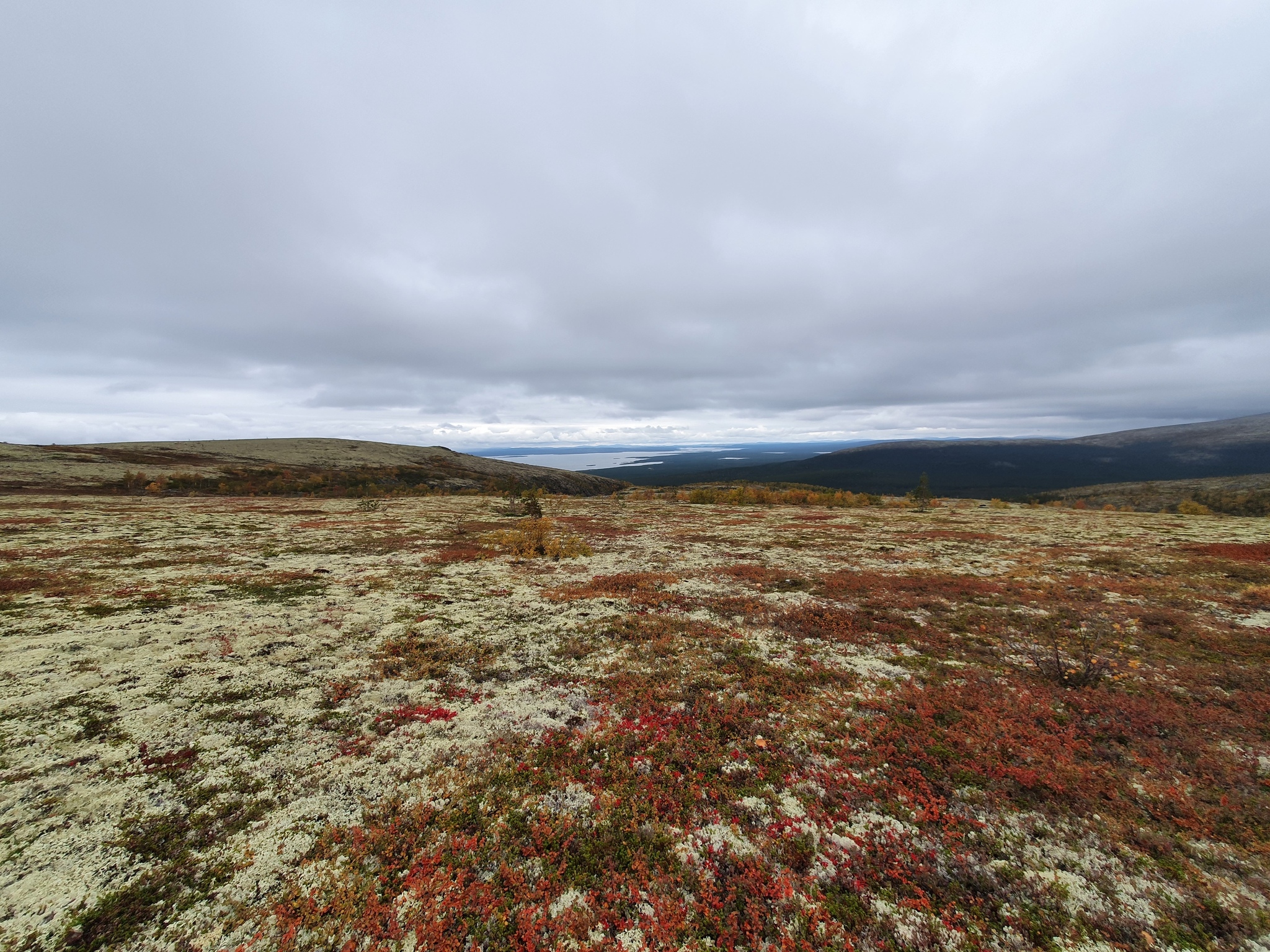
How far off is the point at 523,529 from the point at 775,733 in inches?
787

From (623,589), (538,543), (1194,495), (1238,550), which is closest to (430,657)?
(623,589)

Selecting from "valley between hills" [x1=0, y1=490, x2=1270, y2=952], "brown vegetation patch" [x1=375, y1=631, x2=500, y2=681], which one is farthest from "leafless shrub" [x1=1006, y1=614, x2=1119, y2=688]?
"brown vegetation patch" [x1=375, y1=631, x2=500, y2=681]

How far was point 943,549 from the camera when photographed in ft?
74.4

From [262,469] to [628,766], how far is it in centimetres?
9692

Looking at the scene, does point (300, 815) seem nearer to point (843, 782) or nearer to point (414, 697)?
point (414, 697)

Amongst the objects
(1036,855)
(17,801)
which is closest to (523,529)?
(17,801)

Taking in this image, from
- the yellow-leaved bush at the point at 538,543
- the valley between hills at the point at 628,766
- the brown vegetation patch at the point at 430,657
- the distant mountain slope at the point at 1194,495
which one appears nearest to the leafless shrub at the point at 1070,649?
the valley between hills at the point at 628,766

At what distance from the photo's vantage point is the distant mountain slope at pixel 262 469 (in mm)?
56034

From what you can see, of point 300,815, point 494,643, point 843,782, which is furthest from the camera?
point 494,643

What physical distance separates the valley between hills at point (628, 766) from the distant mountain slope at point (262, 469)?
32325mm

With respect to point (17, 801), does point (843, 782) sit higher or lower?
lower

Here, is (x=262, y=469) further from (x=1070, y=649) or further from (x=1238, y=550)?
(x=1238, y=550)

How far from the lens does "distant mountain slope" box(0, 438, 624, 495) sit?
184ft

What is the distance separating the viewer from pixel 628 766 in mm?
6691
